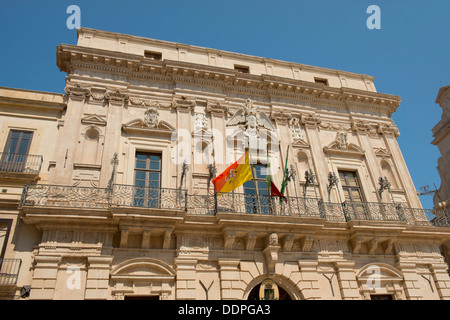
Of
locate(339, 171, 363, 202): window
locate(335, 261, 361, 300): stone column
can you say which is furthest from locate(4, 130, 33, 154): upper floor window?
locate(339, 171, 363, 202): window

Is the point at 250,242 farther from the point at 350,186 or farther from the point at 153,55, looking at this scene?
the point at 153,55

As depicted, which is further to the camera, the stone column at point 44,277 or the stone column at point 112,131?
the stone column at point 112,131

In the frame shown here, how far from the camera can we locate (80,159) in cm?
1130

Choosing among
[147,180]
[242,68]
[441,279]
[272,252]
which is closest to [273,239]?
[272,252]

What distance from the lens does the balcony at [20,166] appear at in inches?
408

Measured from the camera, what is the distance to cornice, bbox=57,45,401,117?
12.8 metres

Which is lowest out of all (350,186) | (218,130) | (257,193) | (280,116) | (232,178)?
(232,178)

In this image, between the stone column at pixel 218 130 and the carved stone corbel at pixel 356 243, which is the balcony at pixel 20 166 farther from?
the carved stone corbel at pixel 356 243

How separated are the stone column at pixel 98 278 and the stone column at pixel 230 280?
304 cm

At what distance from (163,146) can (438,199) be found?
1583 cm

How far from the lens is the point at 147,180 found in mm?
11594

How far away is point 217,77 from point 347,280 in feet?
27.6

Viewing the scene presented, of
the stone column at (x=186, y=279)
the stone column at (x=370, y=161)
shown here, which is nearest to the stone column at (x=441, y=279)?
the stone column at (x=370, y=161)
